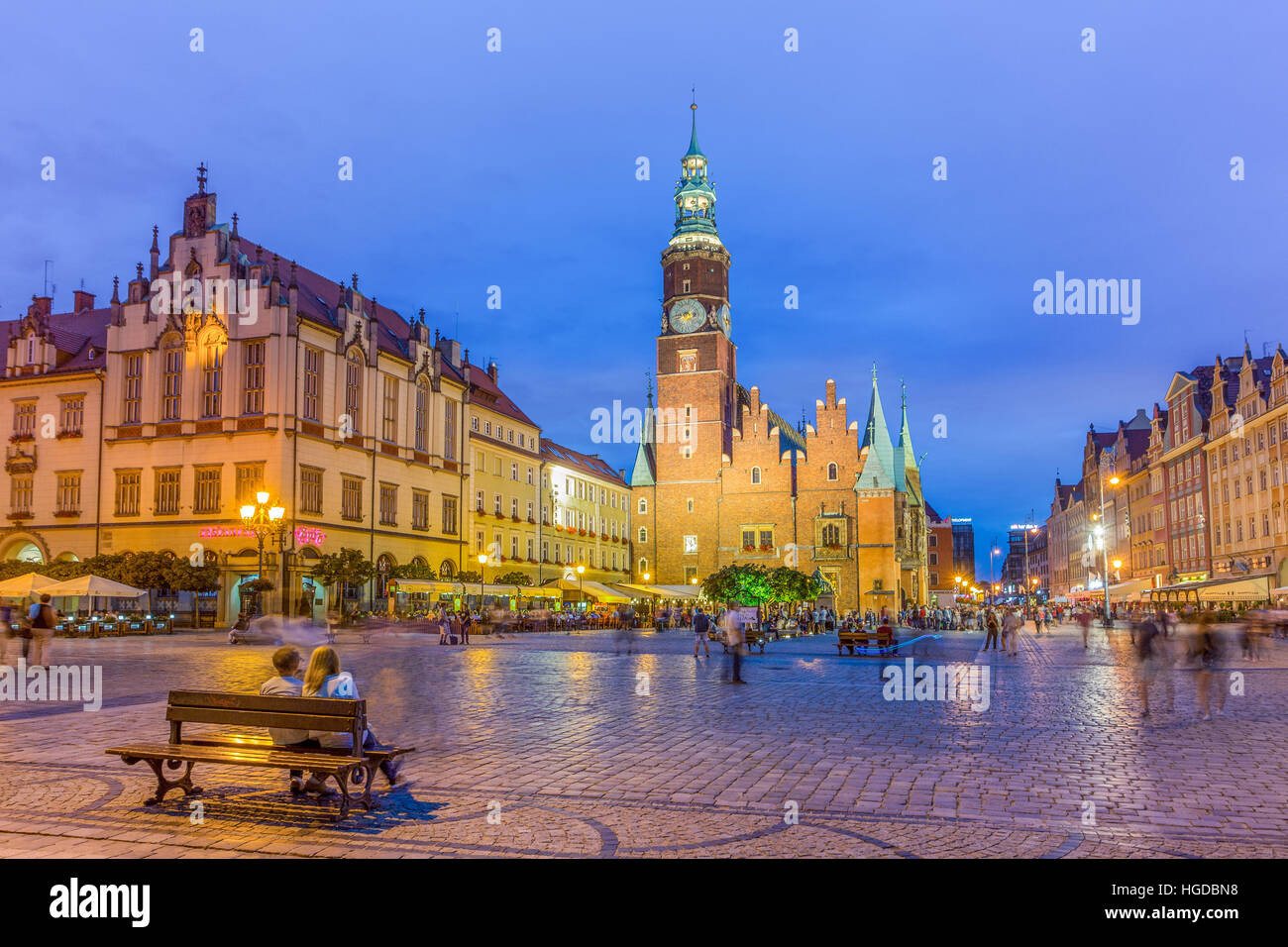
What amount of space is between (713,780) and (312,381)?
132 ft

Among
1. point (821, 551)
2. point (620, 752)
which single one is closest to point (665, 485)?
point (821, 551)

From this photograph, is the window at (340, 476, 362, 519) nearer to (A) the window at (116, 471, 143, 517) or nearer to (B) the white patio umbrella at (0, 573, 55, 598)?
(A) the window at (116, 471, 143, 517)

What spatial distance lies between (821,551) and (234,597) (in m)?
43.1

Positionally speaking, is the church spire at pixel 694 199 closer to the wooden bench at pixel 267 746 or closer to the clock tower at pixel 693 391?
the clock tower at pixel 693 391

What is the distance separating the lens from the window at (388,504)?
162ft

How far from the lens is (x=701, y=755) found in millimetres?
9922

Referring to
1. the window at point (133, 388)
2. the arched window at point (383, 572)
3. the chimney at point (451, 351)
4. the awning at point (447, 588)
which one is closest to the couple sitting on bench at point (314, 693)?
the awning at point (447, 588)

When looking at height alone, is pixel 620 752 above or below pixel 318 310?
below

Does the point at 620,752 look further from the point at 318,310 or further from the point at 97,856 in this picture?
the point at 318,310

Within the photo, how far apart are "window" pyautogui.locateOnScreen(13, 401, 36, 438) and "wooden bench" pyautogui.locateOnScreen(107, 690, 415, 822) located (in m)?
48.8

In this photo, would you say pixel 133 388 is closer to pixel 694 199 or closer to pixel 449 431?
pixel 449 431

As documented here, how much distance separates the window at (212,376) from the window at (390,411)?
7.88m

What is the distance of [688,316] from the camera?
7969 cm

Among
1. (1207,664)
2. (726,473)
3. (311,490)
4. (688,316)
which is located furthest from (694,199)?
(1207,664)
